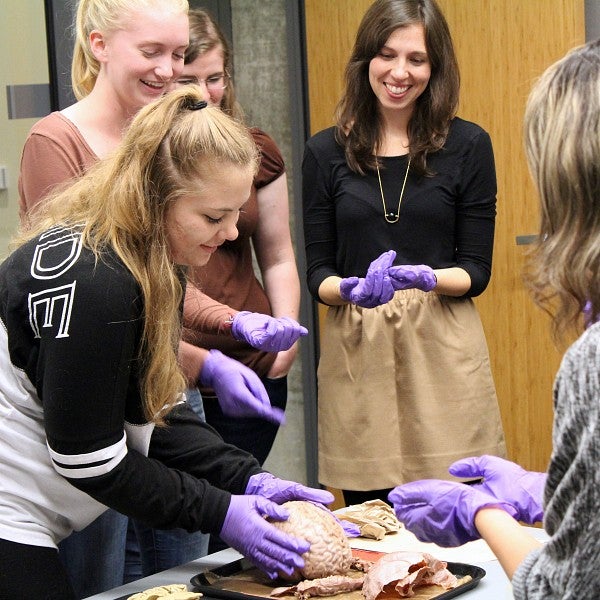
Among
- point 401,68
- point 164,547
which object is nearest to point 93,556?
point 164,547

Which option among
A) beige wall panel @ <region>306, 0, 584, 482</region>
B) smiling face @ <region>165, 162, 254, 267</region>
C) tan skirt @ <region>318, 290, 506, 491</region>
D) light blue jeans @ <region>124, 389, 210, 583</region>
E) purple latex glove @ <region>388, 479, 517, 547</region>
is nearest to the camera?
purple latex glove @ <region>388, 479, 517, 547</region>

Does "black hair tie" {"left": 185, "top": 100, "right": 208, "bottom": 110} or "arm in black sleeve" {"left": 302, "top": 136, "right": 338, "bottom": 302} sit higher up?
"black hair tie" {"left": 185, "top": 100, "right": 208, "bottom": 110}

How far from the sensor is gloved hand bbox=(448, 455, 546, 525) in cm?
149

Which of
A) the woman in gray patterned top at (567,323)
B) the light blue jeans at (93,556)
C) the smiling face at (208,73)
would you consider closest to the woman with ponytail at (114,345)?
the light blue jeans at (93,556)

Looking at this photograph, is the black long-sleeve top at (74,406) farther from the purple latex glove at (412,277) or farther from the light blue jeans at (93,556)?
the purple latex glove at (412,277)

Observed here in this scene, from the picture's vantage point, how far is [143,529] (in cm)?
200

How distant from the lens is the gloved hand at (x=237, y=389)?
2023 millimetres

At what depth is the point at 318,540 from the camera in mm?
1689

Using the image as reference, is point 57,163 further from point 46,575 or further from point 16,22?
point 16,22

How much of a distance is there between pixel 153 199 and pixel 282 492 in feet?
1.79

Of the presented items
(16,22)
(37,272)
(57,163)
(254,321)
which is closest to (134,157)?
(37,272)

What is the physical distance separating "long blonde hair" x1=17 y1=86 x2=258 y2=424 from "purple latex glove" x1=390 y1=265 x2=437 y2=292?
2.65 feet

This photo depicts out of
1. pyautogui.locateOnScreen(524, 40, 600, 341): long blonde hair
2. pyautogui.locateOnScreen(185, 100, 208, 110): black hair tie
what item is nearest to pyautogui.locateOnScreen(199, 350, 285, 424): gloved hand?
pyautogui.locateOnScreen(185, 100, 208, 110): black hair tie

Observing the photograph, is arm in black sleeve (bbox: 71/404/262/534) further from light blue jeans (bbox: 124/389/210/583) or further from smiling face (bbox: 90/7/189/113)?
smiling face (bbox: 90/7/189/113)
